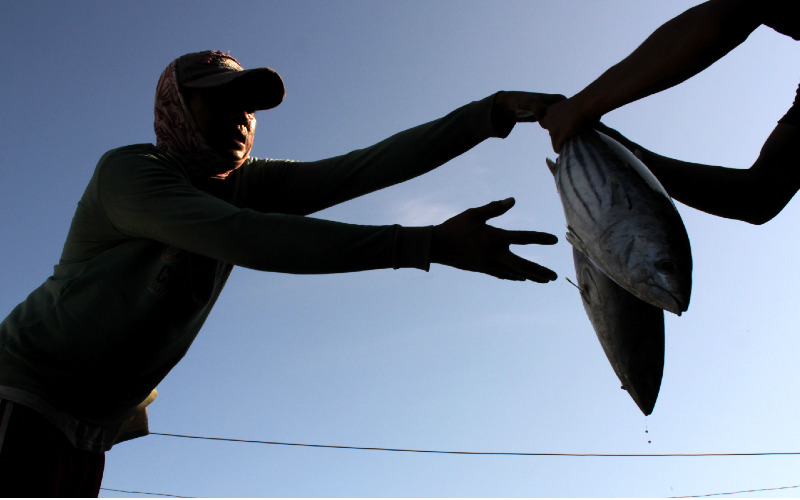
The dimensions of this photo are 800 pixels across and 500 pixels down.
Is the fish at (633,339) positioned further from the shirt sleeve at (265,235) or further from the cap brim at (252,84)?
the cap brim at (252,84)

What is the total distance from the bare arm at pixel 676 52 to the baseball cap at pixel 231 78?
125cm

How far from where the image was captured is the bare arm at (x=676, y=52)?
210cm

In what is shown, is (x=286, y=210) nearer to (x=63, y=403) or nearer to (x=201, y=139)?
(x=201, y=139)

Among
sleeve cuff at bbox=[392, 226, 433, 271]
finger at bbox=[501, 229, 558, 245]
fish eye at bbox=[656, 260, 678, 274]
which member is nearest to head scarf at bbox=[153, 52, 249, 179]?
sleeve cuff at bbox=[392, 226, 433, 271]

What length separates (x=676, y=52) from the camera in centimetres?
215

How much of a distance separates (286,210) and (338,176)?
0.30 metres

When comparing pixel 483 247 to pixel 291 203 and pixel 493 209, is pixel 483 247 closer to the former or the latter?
pixel 493 209

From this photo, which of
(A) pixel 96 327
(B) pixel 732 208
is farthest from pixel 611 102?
(A) pixel 96 327

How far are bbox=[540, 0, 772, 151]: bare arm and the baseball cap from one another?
4.10ft

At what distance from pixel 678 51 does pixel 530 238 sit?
0.72 m

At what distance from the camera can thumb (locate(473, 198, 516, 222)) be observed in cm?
231

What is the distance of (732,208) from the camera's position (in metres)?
2.74

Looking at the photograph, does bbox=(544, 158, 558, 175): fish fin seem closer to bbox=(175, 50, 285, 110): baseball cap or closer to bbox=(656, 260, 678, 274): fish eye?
bbox=(656, 260, 678, 274): fish eye

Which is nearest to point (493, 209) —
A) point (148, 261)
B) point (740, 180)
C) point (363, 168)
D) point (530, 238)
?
point (530, 238)
